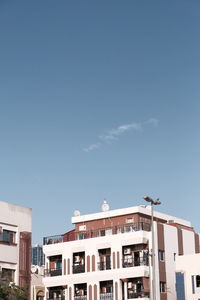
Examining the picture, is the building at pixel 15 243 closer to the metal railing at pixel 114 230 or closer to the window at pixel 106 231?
the metal railing at pixel 114 230

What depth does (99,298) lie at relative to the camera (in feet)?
234

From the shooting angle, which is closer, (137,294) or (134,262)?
(137,294)

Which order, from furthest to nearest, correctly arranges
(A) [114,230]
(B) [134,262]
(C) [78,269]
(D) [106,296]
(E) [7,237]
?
1. (A) [114,230]
2. (C) [78,269]
3. (D) [106,296]
4. (B) [134,262]
5. (E) [7,237]

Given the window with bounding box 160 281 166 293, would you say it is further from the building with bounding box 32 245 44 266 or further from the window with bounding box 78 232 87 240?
the building with bounding box 32 245 44 266

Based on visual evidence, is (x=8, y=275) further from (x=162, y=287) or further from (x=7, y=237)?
(x=162, y=287)

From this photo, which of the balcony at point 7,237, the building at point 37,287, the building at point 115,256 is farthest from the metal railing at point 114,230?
the balcony at point 7,237

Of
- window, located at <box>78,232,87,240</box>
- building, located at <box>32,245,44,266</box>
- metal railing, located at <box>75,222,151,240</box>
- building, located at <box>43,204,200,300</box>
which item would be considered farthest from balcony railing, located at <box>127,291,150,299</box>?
building, located at <box>32,245,44,266</box>

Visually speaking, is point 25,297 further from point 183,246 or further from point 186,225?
point 186,225

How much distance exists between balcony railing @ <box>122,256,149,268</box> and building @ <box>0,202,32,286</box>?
36.0ft

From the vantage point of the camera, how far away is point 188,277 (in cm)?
6900

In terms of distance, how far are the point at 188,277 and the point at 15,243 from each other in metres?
18.4

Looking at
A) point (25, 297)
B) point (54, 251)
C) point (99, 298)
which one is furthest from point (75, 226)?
point (25, 297)

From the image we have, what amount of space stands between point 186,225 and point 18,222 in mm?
25895

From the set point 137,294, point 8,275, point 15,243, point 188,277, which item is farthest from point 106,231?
point 8,275
